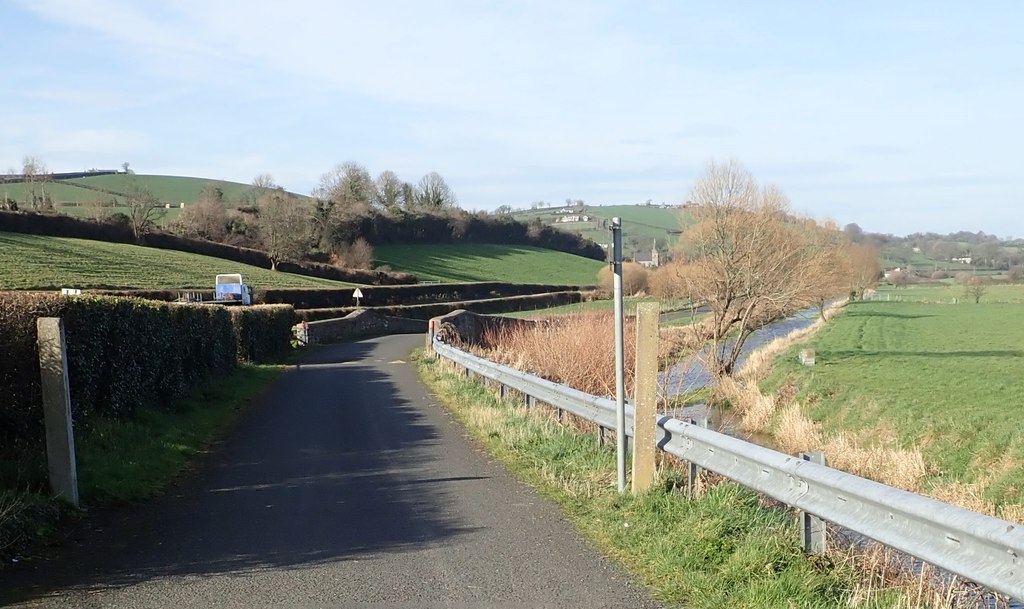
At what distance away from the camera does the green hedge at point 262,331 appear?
92.3 ft

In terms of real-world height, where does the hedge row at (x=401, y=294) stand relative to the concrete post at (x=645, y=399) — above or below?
below

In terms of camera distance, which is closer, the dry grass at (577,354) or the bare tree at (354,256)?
the dry grass at (577,354)

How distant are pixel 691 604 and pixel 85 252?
64.8 meters

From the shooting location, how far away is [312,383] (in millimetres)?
23172

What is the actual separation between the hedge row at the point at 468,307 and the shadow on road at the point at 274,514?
41.6m

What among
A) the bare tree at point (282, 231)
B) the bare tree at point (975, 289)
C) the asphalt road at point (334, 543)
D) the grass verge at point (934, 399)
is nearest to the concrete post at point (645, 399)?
the asphalt road at point (334, 543)

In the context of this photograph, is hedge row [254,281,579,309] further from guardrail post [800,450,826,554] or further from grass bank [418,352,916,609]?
guardrail post [800,450,826,554]

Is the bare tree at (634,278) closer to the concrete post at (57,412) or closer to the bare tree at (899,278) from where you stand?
the concrete post at (57,412)

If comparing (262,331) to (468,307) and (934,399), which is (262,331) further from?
(468,307)

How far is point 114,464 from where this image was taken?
9703 mm

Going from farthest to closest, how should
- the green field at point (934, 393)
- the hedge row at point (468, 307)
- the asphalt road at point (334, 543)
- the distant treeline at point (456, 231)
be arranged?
the distant treeline at point (456, 231) < the hedge row at point (468, 307) < the green field at point (934, 393) < the asphalt road at point (334, 543)

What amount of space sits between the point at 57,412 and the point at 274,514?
2.13m

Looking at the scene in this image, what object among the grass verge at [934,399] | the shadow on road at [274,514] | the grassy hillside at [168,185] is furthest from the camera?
the grassy hillside at [168,185]

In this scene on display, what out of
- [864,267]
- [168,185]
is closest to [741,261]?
[864,267]
